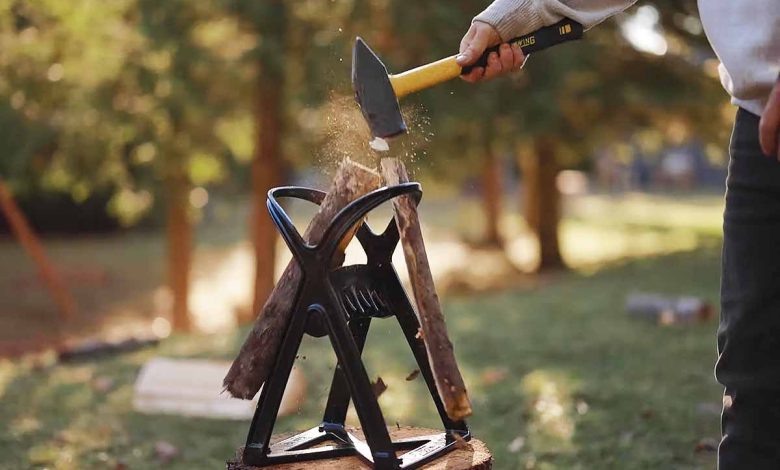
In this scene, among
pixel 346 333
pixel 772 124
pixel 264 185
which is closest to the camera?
pixel 772 124

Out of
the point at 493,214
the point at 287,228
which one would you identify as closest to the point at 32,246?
the point at 493,214

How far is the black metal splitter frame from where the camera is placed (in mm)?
2006

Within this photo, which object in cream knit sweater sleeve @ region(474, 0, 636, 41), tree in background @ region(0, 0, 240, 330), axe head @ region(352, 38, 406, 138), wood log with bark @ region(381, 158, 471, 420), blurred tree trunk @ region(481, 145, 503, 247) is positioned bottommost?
blurred tree trunk @ region(481, 145, 503, 247)

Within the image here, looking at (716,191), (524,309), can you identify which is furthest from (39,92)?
(716,191)

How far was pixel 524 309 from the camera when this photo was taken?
7.39 meters

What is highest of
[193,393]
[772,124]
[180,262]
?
[772,124]

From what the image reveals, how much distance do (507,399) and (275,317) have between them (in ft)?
7.78

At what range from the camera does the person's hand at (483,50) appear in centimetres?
220

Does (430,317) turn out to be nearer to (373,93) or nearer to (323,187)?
(373,93)

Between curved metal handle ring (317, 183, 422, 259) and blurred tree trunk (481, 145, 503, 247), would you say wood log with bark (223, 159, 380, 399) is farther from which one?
blurred tree trunk (481, 145, 503, 247)

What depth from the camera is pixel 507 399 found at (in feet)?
14.2

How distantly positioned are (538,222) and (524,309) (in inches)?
183

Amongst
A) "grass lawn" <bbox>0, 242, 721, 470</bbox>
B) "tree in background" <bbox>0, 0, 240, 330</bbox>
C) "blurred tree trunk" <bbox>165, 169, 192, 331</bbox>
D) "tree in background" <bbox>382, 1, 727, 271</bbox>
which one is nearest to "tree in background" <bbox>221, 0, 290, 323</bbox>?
"tree in background" <bbox>0, 0, 240, 330</bbox>

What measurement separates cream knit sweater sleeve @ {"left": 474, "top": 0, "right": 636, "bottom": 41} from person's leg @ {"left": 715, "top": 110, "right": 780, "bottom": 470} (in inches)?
22.7
